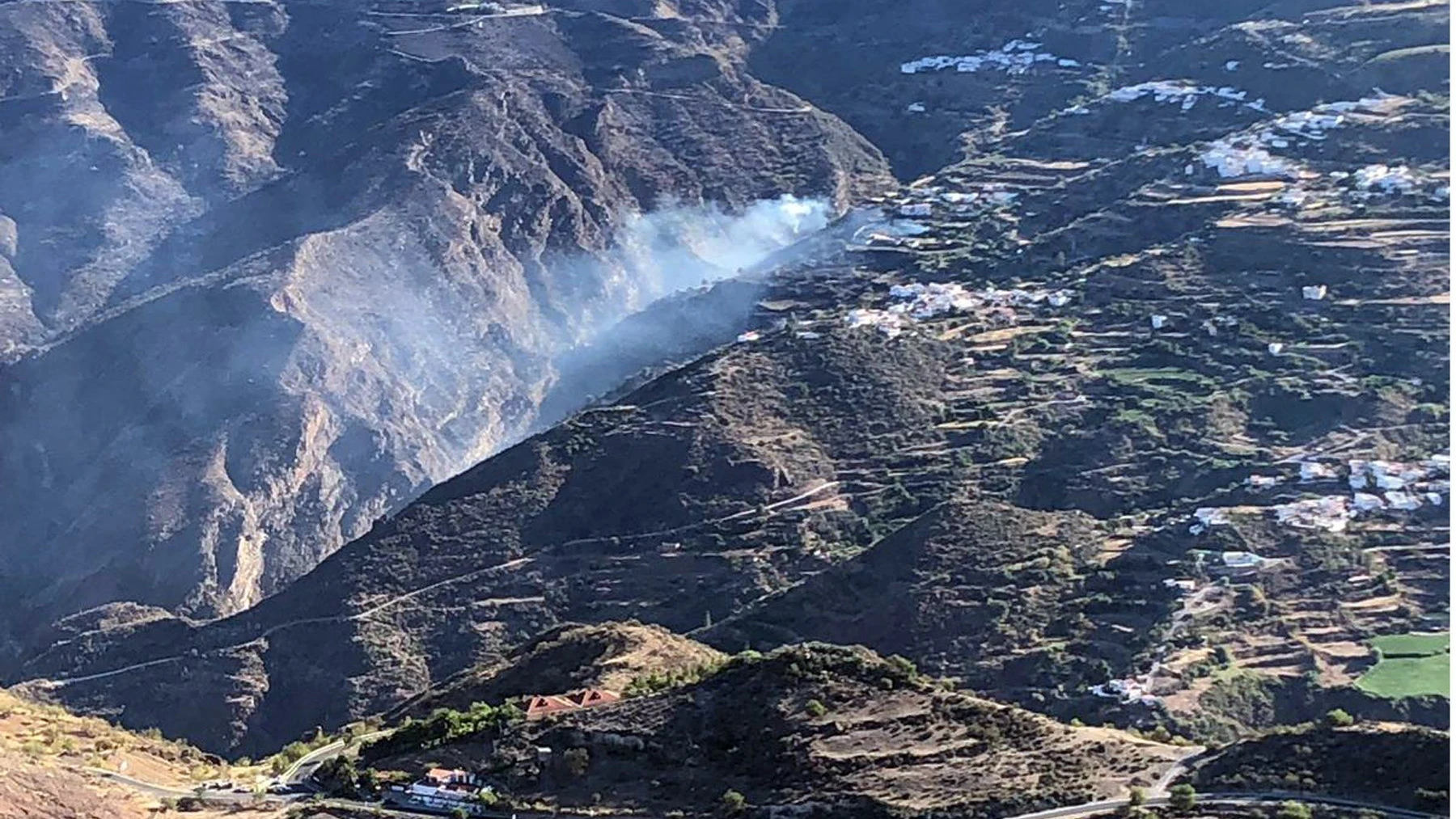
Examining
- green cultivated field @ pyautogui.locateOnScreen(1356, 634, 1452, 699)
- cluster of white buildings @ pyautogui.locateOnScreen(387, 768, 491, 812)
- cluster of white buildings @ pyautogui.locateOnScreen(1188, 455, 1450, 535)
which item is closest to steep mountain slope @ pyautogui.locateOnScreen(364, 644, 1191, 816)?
cluster of white buildings @ pyautogui.locateOnScreen(387, 768, 491, 812)

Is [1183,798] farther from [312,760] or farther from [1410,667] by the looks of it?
[1410,667]

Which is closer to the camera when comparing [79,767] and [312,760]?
[79,767]

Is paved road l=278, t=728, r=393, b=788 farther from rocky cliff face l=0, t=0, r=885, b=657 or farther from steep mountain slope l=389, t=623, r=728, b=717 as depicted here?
rocky cliff face l=0, t=0, r=885, b=657

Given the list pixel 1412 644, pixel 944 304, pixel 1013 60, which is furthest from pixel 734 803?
pixel 1013 60

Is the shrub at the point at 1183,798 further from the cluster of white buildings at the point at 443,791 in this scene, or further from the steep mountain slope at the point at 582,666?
the steep mountain slope at the point at 582,666

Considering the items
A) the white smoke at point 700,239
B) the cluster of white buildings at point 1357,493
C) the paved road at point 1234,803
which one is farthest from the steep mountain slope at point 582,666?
the white smoke at point 700,239

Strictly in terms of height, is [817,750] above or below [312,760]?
above

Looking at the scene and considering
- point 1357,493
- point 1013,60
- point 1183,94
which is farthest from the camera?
point 1013,60
